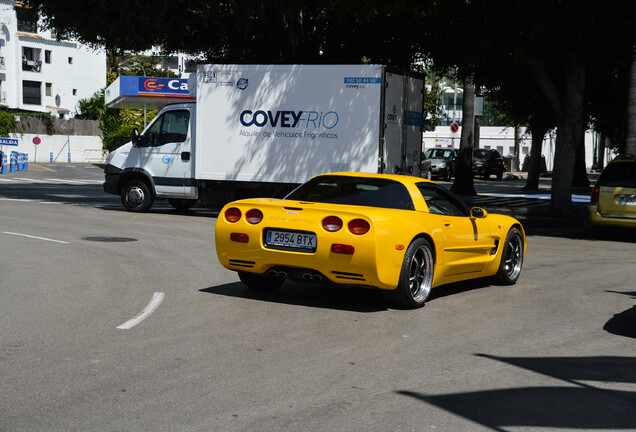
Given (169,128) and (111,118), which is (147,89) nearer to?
(111,118)

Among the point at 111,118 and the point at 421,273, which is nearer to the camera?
the point at 421,273

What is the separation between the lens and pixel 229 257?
29.1 feet

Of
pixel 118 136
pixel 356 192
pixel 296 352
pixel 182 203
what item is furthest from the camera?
pixel 118 136

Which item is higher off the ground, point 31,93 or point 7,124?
point 31,93

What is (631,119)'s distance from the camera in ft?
72.5

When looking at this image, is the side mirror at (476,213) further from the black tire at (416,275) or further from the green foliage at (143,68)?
the green foliage at (143,68)

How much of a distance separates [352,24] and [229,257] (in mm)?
16007

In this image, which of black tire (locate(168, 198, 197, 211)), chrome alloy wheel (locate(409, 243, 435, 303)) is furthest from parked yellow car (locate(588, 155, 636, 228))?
black tire (locate(168, 198, 197, 211))

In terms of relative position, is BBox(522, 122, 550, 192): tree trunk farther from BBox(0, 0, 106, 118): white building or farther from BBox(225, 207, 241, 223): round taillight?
BBox(0, 0, 106, 118): white building

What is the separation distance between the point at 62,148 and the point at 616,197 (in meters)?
51.7

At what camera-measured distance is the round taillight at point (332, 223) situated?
8.24 meters

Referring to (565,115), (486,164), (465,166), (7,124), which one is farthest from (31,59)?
(565,115)

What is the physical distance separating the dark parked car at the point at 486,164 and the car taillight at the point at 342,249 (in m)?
41.5

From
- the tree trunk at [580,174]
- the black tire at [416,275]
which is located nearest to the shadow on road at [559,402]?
the black tire at [416,275]
